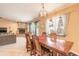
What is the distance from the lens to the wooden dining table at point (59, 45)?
1.85 m

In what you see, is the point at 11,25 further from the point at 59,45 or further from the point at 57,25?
the point at 59,45

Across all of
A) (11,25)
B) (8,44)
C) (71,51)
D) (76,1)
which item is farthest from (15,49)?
(76,1)

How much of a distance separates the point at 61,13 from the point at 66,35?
0.35m

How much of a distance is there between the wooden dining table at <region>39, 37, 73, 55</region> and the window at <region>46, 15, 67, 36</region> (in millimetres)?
182

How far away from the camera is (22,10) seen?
6.29ft

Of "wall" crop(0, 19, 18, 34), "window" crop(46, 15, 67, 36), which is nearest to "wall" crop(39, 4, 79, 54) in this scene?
"window" crop(46, 15, 67, 36)

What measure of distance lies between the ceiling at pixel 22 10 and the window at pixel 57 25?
18 centimetres

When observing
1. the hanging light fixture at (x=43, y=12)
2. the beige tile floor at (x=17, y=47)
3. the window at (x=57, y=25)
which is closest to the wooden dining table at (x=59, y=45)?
the window at (x=57, y=25)

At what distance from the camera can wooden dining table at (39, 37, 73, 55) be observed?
1.85 meters

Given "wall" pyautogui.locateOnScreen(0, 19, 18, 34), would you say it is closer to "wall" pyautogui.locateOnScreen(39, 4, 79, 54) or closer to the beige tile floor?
the beige tile floor

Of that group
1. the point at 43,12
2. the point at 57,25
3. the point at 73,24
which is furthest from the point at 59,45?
the point at 43,12

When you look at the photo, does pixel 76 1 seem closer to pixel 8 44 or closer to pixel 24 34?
pixel 24 34

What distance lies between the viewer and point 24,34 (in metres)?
2.00

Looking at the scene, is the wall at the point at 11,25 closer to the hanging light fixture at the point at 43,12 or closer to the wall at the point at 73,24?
the hanging light fixture at the point at 43,12
